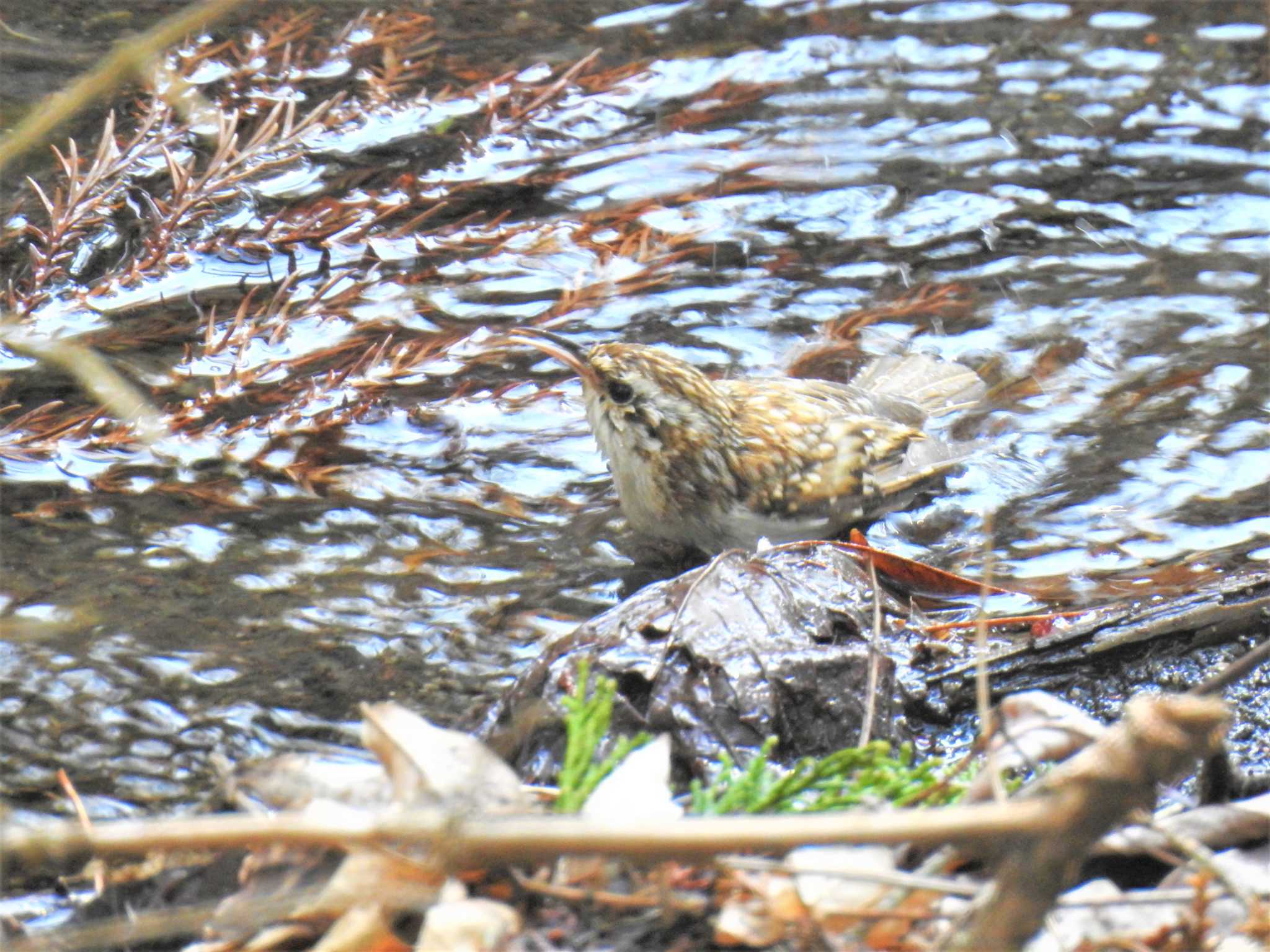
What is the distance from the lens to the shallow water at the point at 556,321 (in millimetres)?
4305

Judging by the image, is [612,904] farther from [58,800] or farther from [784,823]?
[58,800]

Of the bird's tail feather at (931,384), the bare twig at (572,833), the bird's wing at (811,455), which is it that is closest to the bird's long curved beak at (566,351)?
the bird's wing at (811,455)

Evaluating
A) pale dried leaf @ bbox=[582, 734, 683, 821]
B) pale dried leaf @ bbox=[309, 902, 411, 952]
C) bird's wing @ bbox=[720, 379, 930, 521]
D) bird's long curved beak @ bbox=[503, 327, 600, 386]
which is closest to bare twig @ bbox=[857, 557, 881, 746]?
pale dried leaf @ bbox=[582, 734, 683, 821]

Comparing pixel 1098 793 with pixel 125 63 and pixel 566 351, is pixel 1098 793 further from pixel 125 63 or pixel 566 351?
pixel 566 351

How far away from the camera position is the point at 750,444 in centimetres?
556

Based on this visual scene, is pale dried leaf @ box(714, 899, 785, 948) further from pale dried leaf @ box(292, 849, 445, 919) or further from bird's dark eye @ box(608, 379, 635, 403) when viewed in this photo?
bird's dark eye @ box(608, 379, 635, 403)

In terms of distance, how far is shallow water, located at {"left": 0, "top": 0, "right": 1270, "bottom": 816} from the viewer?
14.1 ft

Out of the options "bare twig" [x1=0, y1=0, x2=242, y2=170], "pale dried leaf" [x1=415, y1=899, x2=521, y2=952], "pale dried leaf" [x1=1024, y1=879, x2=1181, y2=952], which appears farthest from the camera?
"pale dried leaf" [x1=1024, y1=879, x2=1181, y2=952]

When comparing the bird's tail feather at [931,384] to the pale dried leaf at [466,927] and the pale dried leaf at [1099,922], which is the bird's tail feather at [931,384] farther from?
the pale dried leaf at [466,927]

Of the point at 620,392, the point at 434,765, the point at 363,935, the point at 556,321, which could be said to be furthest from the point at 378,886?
the point at 556,321

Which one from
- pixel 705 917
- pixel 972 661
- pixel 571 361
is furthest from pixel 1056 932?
pixel 571 361

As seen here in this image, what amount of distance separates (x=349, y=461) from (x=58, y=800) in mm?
1976

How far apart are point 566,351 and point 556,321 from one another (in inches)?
32.3

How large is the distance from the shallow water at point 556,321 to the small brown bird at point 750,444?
192 mm
